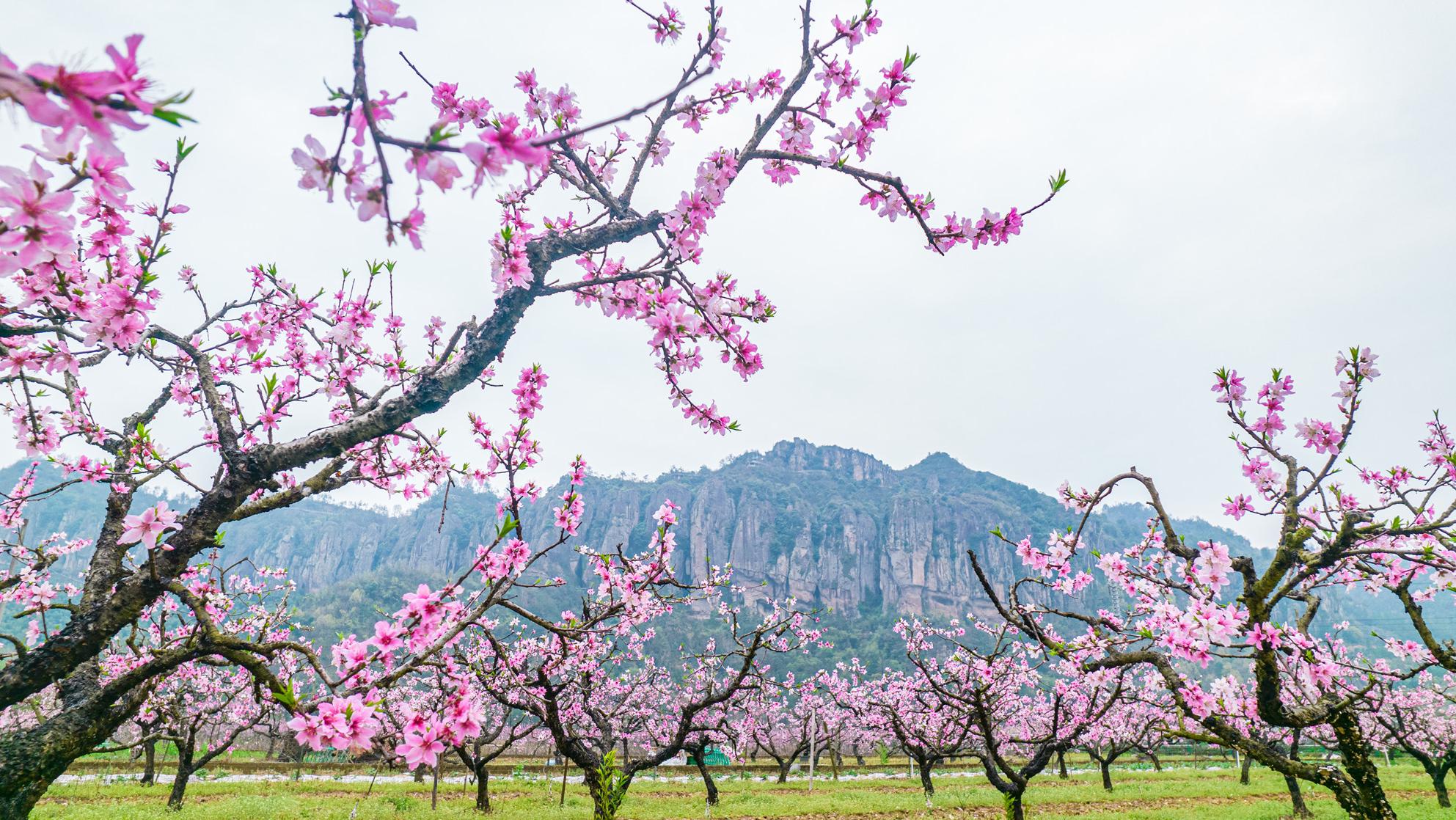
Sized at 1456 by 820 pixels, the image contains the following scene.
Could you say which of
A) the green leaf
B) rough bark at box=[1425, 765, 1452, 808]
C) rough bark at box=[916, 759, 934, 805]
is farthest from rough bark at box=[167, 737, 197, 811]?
rough bark at box=[1425, 765, 1452, 808]

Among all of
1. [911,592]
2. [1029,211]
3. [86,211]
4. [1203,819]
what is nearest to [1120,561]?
[1029,211]

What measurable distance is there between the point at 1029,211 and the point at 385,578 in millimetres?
106681

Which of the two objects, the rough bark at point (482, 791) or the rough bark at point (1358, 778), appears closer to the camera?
the rough bark at point (1358, 778)

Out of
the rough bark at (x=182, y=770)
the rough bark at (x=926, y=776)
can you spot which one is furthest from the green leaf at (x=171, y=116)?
the rough bark at (x=926, y=776)

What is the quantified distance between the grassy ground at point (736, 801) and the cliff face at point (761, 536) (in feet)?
258

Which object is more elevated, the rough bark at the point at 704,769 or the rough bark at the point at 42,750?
the rough bark at the point at 42,750

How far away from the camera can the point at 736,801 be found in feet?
57.7

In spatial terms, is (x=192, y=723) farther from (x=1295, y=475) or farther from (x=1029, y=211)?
(x=1295, y=475)

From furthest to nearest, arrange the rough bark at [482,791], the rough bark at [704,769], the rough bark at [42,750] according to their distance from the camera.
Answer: the rough bark at [482,791]
the rough bark at [704,769]
the rough bark at [42,750]

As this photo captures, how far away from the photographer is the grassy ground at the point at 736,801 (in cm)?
1364

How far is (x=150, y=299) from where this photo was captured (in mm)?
3215

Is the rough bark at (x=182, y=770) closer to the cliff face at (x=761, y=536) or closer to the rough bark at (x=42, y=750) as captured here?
the rough bark at (x=42, y=750)

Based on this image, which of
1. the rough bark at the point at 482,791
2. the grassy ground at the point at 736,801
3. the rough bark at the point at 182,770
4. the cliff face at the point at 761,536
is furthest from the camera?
the cliff face at the point at 761,536

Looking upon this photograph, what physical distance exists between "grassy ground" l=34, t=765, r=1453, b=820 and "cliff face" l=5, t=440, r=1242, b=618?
78733mm
